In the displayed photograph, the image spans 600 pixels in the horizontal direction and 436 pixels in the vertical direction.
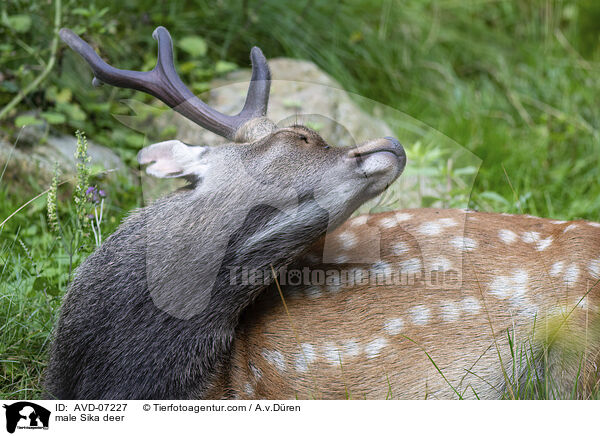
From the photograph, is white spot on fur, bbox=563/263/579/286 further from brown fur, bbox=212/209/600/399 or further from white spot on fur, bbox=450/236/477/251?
white spot on fur, bbox=450/236/477/251

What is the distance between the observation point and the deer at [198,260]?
2698 millimetres

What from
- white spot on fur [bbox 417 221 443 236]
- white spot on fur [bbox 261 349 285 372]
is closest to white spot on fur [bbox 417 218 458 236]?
white spot on fur [bbox 417 221 443 236]

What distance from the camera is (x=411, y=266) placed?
290cm

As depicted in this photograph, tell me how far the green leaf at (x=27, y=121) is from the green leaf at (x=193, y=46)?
134cm

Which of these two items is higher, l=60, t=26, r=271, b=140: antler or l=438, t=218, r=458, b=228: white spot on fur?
l=60, t=26, r=271, b=140: antler

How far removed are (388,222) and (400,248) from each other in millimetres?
179

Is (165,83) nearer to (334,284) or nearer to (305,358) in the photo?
(334,284)

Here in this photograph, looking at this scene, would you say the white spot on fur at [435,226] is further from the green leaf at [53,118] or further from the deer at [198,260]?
the green leaf at [53,118]

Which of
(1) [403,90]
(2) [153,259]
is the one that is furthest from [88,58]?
(1) [403,90]

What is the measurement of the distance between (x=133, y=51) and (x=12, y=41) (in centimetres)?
92

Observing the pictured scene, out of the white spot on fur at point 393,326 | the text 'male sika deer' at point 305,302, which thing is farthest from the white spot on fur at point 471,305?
the white spot on fur at point 393,326

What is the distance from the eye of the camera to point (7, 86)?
4742mm

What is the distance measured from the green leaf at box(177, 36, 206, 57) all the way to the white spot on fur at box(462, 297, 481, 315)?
3483 millimetres

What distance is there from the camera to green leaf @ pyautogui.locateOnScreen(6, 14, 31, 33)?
4887mm
